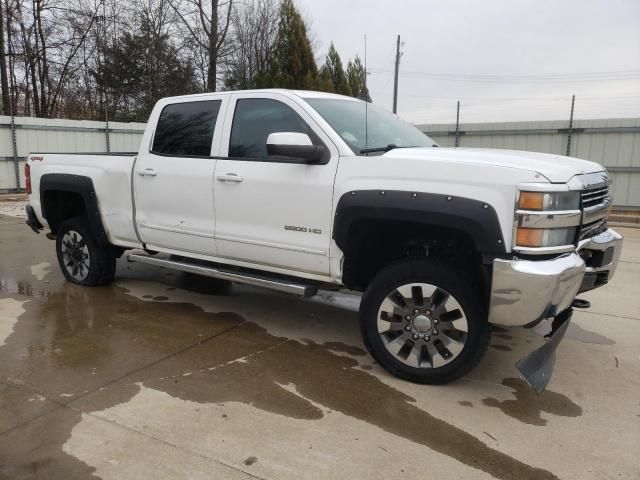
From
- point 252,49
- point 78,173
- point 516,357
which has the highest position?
point 252,49

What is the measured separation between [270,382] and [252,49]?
31493 millimetres

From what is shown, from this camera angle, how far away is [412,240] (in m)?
3.75

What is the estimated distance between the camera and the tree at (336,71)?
2634cm

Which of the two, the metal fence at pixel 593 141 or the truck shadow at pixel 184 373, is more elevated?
the metal fence at pixel 593 141

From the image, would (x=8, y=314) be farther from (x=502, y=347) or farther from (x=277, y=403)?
(x=502, y=347)

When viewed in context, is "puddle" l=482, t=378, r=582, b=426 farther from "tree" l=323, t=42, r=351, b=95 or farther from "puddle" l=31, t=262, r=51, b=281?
"tree" l=323, t=42, r=351, b=95

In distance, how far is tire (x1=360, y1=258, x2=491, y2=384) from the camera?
3.41 m

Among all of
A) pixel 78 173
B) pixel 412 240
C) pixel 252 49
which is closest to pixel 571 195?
pixel 412 240

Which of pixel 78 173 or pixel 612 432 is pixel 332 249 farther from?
pixel 78 173

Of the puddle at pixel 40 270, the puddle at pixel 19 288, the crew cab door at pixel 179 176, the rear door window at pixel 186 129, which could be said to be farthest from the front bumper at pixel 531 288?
the puddle at pixel 40 270

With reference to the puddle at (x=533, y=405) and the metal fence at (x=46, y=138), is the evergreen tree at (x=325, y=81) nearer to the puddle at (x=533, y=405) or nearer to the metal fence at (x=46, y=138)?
the metal fence at (x=46, y=138)

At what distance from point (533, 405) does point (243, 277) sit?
2292 mm

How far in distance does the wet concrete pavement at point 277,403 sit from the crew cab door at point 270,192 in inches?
30.8

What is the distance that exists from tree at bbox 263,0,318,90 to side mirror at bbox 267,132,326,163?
21.4 meters
